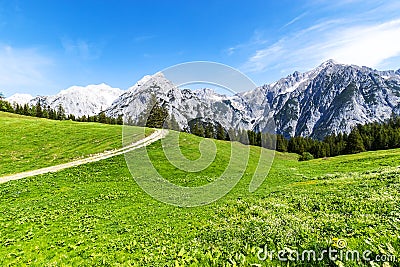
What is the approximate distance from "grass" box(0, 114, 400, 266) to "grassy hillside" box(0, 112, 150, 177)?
15160mm

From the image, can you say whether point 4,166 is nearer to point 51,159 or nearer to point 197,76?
point 51,159

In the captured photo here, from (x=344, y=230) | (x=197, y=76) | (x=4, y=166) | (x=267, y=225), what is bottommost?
(x=4, y=166)

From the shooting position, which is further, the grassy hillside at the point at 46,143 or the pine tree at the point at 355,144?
the pine tree at the point at 355,144

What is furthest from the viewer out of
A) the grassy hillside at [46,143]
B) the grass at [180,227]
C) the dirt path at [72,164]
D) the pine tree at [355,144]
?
the pine tree at [355,144]

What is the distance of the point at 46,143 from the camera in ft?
167

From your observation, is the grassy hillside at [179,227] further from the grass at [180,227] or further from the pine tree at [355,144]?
the pine tree at [355,144]

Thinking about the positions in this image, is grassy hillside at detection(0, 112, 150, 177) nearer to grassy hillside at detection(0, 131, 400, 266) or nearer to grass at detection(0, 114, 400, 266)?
grass at detection(0, 114, 400, 266)

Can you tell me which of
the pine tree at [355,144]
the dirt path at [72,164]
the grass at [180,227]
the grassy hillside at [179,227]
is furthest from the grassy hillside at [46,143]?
the pine tree at [355,144]

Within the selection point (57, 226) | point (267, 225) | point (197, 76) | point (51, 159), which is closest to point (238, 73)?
point (197, 76)

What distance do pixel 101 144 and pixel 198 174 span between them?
2462 cm

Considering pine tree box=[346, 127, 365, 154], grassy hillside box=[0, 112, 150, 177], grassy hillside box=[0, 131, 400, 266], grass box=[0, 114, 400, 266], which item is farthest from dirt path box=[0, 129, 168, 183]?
pine tree box=[346, 127, 365, 154]

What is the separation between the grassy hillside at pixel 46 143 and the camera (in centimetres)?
4208

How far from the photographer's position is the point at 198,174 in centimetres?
3906

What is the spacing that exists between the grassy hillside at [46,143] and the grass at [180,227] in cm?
1516
